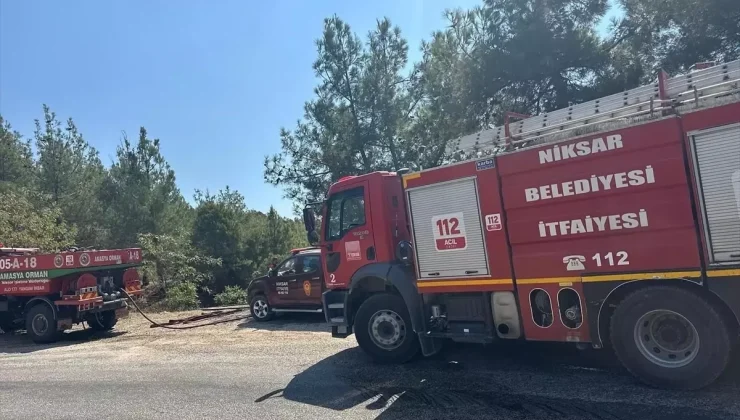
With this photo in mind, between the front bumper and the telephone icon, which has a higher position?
the telephone icon

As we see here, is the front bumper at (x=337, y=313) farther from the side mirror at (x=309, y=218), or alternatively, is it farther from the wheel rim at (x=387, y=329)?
the side mirror at (x=309, y=218)

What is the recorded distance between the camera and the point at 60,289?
13016mm

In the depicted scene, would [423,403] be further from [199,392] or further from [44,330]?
[44,330]

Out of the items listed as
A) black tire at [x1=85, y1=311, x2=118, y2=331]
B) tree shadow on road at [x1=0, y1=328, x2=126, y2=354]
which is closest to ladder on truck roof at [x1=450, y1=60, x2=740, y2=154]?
tree shadow on road at [x1=0, y1=328, x2=126, y2=354]

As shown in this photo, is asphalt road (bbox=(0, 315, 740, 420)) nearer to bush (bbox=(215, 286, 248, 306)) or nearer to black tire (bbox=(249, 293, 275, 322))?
black tire (bbox=(249, 293, 275, 322))

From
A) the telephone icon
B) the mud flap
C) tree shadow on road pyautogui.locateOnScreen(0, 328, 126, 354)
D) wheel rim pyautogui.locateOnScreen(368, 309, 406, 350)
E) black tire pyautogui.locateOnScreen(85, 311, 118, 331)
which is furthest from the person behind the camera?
black tire pyautogui.locateOnScreen(85, 311, 118, 331)

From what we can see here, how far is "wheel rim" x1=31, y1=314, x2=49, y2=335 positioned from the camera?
12773mm

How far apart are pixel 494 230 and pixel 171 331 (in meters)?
9.66

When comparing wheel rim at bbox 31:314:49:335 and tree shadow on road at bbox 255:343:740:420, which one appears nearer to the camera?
tree shadow on road at bbox 255:343:740:420

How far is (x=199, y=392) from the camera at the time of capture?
6980 mm

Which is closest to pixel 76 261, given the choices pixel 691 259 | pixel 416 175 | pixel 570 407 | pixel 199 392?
pixel 199 392

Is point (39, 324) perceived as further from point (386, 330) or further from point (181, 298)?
point (386, 330)

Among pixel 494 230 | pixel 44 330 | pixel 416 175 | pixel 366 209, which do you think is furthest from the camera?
pixel 44 330

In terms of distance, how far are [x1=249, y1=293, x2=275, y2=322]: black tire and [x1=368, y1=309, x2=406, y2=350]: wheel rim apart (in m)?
6.20
